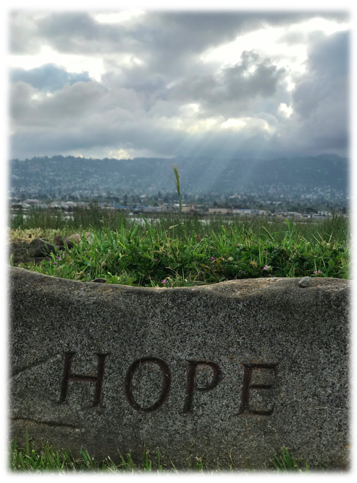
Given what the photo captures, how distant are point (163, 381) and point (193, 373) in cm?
16

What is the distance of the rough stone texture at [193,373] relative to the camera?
208cm

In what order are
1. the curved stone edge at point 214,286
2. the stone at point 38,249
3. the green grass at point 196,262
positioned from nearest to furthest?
the curved stone edge at point 214,286, the green grass at point 196,262, the stone at point 38,249

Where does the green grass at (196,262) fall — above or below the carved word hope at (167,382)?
above

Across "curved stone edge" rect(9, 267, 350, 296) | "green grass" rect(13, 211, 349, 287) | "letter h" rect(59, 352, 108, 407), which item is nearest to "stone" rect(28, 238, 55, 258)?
"green grass" rect(13, 211, 349, 287)

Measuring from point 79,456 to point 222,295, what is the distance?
Answer: 110 cm

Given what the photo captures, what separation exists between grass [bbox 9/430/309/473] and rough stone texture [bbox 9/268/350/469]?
39 millimetres

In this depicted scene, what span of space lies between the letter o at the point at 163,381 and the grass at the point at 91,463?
0.23m

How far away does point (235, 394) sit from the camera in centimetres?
210

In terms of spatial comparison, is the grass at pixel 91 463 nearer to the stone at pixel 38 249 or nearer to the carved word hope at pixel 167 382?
Answer: the carved word hope at pixel 167 382

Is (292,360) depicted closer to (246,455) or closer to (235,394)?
(235,394)

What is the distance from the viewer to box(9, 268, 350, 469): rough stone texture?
6.82 feet

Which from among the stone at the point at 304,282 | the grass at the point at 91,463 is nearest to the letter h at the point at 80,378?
the grass at the point at 91,463

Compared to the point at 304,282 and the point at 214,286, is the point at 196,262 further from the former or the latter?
the point at 304,282
